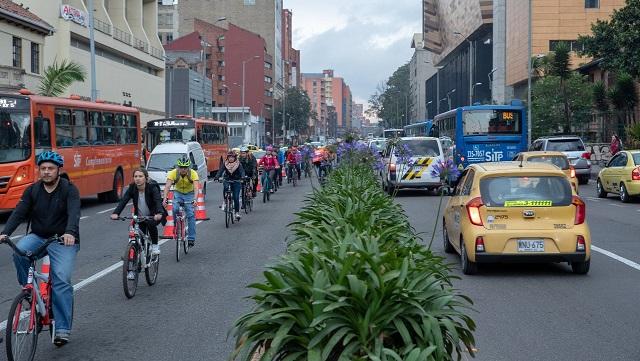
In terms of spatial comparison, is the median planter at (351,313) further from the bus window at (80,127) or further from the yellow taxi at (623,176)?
the bus window at (80,127)

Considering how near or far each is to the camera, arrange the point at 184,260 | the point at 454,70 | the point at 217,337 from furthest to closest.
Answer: the point at 454,70
the point at 184,260
the point at 217,337

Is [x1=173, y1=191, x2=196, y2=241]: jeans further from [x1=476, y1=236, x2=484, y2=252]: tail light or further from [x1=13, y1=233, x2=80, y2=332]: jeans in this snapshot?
[x1=13, y1=233, x2=80, y2=332]: jeans

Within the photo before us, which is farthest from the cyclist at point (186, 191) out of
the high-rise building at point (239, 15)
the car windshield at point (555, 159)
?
the high-rise building at point (239, 15)

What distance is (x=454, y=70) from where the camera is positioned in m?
114

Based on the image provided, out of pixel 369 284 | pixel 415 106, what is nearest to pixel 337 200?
pixel 369 284

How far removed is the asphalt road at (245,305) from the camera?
24.0 feet

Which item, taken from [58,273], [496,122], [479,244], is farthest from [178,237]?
[496,122]

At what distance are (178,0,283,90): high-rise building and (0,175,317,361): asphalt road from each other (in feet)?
360

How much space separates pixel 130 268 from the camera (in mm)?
10062

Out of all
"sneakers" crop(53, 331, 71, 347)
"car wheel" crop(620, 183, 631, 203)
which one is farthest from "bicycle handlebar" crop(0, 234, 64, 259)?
"car wheel" crop(620, 183, 631, 203)

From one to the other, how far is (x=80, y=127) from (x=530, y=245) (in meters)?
17.2

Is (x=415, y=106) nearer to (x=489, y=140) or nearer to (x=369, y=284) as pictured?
(x=489, y=140)

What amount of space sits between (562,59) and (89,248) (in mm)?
42536

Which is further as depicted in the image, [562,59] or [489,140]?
[562,59]
